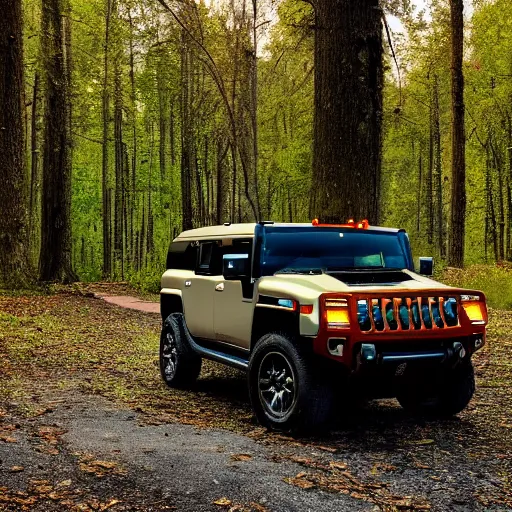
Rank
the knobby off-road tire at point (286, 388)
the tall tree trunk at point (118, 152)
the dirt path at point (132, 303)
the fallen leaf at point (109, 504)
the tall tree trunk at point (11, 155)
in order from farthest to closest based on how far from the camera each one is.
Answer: the tall tree trunk at point (118, 152) < the tall tree trunk at point (11, 155) < the dirt path at point (132, 303) < the knobby off-road tire at point (286, 388) < the fallen leaf at point (109, 504)

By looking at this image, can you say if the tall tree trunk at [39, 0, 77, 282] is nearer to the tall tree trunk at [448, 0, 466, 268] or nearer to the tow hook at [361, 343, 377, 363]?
the tall tree trunk at [448, 0, 466, 268]

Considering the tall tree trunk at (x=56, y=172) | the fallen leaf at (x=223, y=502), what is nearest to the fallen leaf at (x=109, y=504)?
the fallen leaf at (x=223, y=502)

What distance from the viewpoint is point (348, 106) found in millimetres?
9281

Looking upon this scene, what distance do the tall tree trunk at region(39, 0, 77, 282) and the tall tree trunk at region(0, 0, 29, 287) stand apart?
3350 millimetres

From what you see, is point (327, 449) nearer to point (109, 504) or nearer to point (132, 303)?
point (109, 504)

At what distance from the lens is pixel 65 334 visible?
1215cm

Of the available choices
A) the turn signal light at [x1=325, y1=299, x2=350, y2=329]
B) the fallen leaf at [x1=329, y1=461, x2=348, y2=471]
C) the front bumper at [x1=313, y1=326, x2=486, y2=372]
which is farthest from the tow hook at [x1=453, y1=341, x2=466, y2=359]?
the fallen leaf at [x1=329, y1=461, x2=348, y2=471]

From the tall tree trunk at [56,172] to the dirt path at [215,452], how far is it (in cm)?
1187

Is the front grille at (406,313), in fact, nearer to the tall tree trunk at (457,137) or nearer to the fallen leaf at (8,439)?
the fallen leaf at (8,439)

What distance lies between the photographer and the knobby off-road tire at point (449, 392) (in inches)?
247

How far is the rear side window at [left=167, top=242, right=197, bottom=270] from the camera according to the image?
26.4 ft

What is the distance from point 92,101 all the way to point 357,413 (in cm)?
2862

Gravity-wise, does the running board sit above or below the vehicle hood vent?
below

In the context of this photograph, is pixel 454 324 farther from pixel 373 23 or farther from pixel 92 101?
pixel 92 101
